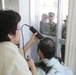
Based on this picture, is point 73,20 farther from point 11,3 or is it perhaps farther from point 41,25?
point 11,3


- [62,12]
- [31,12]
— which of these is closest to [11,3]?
[31,12]

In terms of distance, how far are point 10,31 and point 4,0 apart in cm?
125

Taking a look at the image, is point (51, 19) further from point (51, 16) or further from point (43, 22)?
point (43, 22)

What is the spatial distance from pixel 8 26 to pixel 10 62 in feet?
0.74

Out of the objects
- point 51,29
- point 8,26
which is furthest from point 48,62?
point 51,29

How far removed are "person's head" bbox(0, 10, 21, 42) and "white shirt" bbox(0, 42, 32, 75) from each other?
9 cm

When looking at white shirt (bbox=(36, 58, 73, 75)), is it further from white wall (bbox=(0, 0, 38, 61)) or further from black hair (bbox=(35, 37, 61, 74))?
white wall (bbox=(0, 0, 38, 61))

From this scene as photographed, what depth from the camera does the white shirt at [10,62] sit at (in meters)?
0.85

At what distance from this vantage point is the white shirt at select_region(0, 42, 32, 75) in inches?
33.5

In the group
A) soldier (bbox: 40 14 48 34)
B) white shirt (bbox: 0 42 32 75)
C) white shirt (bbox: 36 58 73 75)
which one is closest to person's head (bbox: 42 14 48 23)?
soldier (bbox: 40 14 48 34)

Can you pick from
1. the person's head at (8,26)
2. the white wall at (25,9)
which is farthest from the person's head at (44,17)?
the person's head at (8,26)

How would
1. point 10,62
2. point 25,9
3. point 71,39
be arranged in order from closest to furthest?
point 10,62 < point 71,39 < point 25,9

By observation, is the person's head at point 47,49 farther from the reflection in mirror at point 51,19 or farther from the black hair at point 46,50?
the reflection in mirror at point 51,19

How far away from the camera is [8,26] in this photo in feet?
3.15
